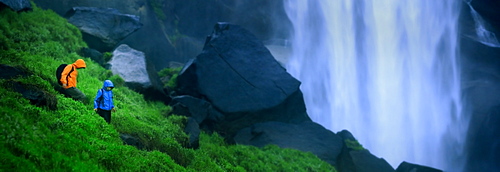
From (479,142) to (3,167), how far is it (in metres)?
33.5

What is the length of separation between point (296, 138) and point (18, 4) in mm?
14131

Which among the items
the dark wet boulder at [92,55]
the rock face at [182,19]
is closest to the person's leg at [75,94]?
the dark wet boulder at [92,55]

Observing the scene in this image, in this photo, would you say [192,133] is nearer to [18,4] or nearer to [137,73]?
[137,73]

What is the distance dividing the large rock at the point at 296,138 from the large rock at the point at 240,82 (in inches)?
23.4

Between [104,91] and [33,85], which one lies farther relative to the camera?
[104,91]

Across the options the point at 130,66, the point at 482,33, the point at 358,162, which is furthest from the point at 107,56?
the point at 482,33

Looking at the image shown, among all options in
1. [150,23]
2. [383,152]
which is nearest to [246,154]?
[150,23]

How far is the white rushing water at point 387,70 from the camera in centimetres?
3284

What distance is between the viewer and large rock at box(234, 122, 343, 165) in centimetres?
1845

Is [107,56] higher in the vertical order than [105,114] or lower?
lower

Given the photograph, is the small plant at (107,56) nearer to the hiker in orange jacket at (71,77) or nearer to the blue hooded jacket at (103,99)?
the hiker in orange jacket at (71,77)

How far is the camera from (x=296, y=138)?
19.2 m

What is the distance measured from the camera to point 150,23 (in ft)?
79.2

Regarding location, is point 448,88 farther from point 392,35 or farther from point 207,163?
point 207,163
